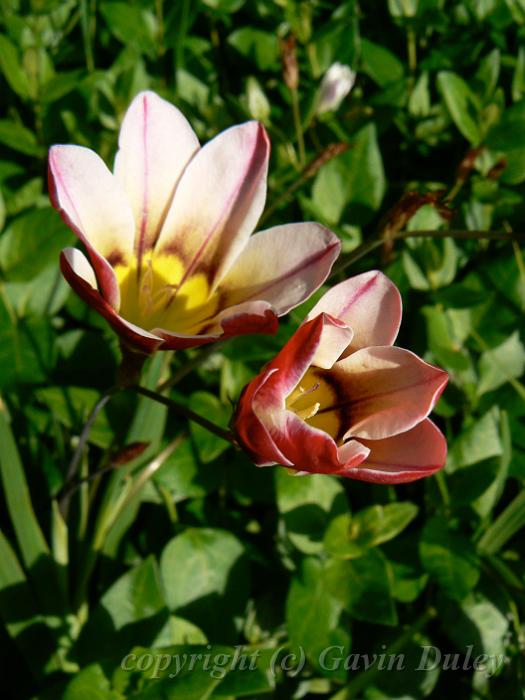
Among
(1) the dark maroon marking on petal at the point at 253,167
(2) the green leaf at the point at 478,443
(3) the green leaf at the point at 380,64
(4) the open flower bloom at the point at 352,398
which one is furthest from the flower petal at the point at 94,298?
(3) the green leaf at the point at 380,64

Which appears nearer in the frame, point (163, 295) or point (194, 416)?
point (194, 416)

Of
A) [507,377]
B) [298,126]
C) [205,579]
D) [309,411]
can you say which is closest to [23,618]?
[205,579]

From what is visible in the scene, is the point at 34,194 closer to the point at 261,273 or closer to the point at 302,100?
the point at 302,100

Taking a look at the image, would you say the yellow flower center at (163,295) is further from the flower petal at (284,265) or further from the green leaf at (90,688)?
the green leaf at (90,688)

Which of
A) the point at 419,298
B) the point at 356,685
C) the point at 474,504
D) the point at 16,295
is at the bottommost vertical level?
the point at 356,685

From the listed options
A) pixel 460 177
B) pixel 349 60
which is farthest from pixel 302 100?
pixel 460 177

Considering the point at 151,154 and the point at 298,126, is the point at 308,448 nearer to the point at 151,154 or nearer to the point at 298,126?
the point at 151,154
